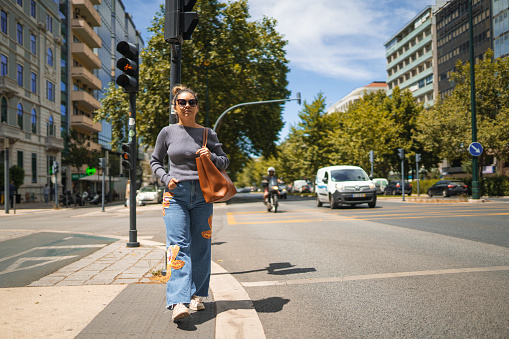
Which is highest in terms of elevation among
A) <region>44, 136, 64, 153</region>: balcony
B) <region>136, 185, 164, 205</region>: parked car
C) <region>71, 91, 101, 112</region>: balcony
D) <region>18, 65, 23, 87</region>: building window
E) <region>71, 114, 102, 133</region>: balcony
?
<region>71, 91, 101, 112</region>: balcony

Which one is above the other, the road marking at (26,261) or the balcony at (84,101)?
the balcony at (84,101)

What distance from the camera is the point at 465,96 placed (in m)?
32.6

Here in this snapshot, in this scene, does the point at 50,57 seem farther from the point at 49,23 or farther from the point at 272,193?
the point at 272,193

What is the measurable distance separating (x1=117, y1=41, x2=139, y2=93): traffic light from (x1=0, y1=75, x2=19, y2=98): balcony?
28.4 metres

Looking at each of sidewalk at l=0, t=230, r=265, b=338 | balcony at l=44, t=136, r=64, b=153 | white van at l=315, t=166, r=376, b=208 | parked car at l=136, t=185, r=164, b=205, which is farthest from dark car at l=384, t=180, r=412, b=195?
sidewalk at l=0, t=230, r=265, b=338

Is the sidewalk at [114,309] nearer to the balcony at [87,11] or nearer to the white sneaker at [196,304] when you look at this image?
the white sneaker at [196,304]

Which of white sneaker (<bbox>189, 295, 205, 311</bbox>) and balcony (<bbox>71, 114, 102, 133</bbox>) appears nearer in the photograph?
white sneaker (<bbox>189, 295, 205, 311</bbox>)

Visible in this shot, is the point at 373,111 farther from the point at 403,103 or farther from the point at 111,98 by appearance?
the point at 111,98

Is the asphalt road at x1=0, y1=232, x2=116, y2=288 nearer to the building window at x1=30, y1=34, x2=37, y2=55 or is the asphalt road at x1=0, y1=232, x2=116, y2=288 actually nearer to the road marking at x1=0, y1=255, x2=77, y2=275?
the road marking at x1=0, y1=255, x2=77, y2=275

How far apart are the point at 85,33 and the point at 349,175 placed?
40671mm

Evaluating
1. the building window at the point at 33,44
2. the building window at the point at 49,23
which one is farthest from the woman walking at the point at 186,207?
the building window at the point at 49,23

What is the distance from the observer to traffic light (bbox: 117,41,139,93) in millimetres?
6808

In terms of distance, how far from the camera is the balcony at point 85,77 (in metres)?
48.0

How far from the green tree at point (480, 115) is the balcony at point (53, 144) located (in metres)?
31.4
